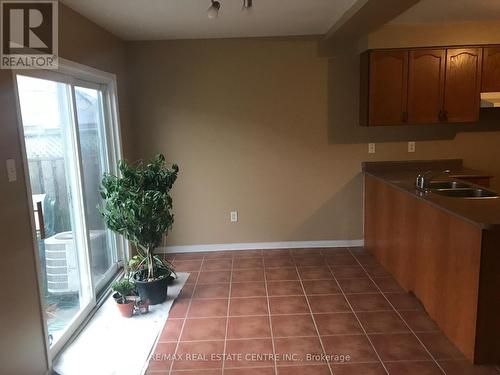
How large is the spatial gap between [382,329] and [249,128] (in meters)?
2.45

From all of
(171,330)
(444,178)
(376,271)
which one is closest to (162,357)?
(171,330)

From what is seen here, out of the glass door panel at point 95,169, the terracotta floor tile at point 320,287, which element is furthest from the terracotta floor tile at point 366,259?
the glass door panel at point 95,169

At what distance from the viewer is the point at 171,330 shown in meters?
2.83

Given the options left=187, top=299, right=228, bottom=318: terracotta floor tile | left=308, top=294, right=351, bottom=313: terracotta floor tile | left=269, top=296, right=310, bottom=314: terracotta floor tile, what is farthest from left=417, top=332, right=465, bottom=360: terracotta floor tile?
left=187, top=299, right=228, bottom=318: terracotta floor tile

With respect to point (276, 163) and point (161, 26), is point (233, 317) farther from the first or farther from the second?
point (161, 26)

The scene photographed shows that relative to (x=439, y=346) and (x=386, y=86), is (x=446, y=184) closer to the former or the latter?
(x=386, y=86)

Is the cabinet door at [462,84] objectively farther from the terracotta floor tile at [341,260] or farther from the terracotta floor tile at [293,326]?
the terracotta floor tile at [293,326]

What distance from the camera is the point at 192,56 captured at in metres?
4.16

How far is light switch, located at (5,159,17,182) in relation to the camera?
1.97 m

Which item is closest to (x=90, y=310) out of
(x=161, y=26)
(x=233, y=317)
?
(x=233, y=317)

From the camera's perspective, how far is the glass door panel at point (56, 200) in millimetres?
2449

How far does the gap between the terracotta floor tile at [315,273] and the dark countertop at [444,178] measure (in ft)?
3.42

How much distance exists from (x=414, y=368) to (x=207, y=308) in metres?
1.57

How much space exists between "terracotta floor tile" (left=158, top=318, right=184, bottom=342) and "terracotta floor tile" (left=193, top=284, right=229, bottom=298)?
1.48ft
